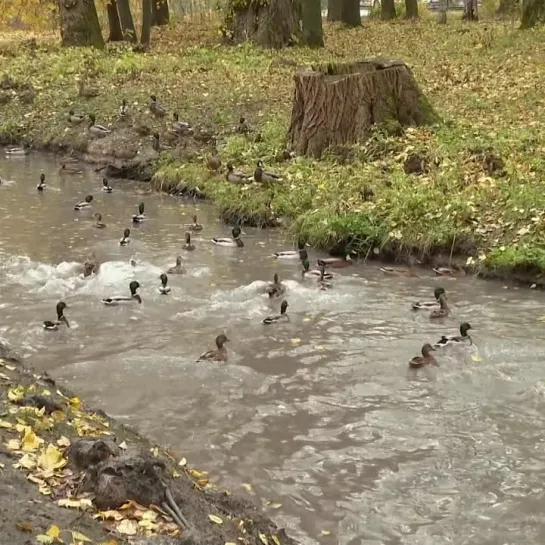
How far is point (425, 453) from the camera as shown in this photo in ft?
24.4

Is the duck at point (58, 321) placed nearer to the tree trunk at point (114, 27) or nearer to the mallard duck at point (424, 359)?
the mallard duck at point (424, 359)

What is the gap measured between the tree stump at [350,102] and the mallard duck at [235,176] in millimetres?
1219

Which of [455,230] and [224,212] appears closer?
[455,230]

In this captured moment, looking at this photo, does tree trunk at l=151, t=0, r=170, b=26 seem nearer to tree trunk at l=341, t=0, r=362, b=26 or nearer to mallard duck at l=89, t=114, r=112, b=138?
tree trunk at l=341, t=0, r=362, b=26

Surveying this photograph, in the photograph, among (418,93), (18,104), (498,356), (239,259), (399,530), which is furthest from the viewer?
(18,104)

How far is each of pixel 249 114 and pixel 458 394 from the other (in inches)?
544

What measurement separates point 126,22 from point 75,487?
31851 mm

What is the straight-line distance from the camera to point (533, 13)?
1172 inches

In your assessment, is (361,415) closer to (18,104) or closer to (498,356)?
(498,356)

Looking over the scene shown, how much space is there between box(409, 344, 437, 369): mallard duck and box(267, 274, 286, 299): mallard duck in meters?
2.72

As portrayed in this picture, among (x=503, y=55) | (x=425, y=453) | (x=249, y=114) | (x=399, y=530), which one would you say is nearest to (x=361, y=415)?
(x=425, y=453)

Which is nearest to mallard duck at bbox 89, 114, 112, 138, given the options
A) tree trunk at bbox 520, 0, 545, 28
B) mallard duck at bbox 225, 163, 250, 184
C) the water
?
mallard duck at bbox 225, 163, 250, 184

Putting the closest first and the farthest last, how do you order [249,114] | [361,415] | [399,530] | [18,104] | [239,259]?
[399,530] → [361,415] → [239,259] → [249,114] → [18,104]

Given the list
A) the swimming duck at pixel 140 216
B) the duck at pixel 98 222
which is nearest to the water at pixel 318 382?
the duck at pixel 98 222
